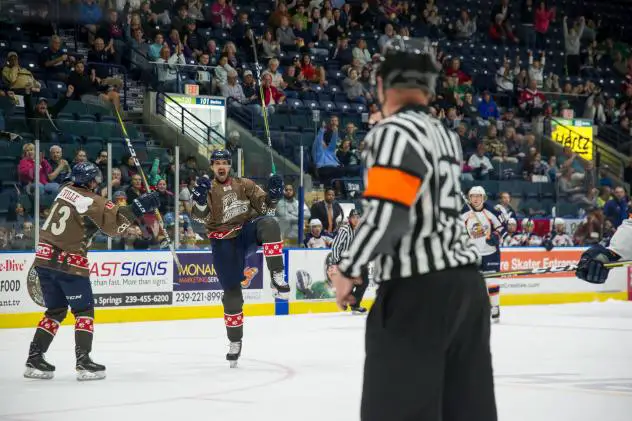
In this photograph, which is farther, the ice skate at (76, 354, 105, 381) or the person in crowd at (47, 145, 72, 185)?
the person in crowd at (47, 145, 72, 185)

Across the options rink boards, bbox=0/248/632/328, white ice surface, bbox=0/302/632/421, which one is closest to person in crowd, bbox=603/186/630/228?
rink boards, bbox=0/248/632/328

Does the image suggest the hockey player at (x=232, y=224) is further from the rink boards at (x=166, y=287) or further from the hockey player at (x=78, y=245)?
the rink boards at (x=166, y=287)

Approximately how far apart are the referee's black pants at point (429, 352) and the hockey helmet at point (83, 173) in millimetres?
4775

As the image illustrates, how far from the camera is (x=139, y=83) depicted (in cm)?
1580

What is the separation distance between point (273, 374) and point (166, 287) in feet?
16.8

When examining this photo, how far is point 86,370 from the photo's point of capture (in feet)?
25.8

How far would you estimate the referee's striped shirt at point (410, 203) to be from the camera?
10.8 ft

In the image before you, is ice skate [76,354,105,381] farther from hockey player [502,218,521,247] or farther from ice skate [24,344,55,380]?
hockey player [502,218,521,247]

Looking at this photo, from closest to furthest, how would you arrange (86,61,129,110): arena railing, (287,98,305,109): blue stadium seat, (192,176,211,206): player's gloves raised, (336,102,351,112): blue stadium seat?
(192,176,211,206): player's gloves raised
(86,61,129,110): arena railing
(287,98,305,109): blue stadium seat
(336,102,351,112): blue stadium seat

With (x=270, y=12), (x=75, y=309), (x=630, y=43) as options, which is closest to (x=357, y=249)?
(x=75, y=309)

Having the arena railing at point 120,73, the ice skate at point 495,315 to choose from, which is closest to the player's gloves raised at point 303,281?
the ice skate at point 495,315

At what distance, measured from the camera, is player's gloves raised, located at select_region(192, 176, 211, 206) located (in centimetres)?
852

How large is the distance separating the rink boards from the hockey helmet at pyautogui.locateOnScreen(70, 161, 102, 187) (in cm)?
A: 408

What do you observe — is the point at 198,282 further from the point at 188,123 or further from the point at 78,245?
the point at 78,245
